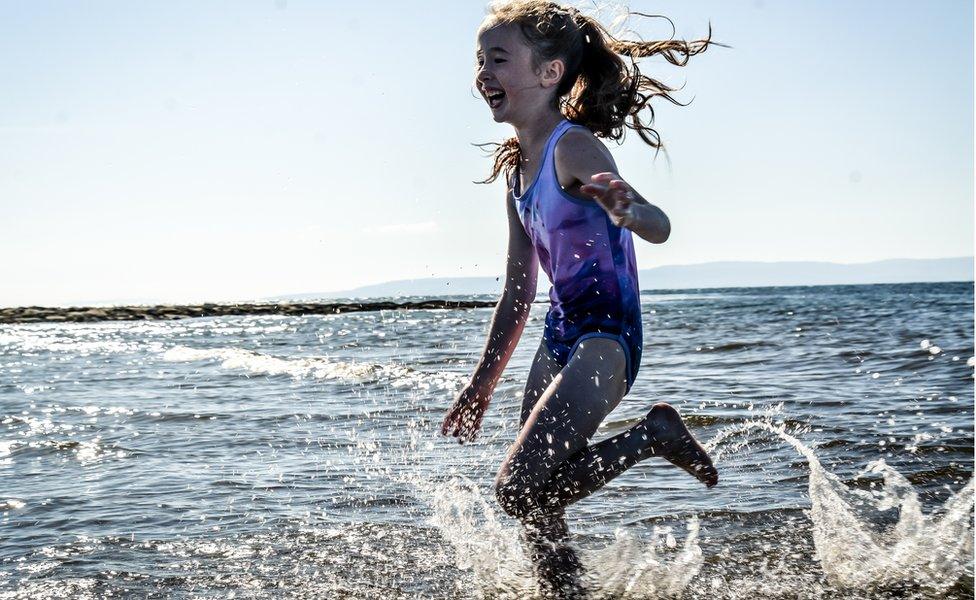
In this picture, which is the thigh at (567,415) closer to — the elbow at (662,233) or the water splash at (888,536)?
the elbow at (662,233)

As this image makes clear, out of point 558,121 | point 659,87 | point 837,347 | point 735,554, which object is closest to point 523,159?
point 558,121

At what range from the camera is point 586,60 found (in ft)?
10.6

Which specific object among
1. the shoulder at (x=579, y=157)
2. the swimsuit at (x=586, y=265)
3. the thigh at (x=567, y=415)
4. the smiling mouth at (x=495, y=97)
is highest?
the smiling mouth at (x=495, y=97)

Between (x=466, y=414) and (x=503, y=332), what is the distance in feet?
1.19

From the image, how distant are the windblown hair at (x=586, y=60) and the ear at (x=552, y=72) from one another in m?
0.02

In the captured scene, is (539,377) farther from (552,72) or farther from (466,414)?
(552,72)

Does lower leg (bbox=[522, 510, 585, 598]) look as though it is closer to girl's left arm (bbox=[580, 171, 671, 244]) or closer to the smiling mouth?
girl's left arm (bbox=[580, 171, 671, 244])

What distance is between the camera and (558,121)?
10.5 feet

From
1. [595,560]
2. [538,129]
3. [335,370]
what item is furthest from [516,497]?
[335,370]

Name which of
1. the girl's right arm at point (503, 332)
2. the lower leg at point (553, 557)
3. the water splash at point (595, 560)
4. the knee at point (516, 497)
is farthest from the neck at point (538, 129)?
the water splash at point (595, 560)

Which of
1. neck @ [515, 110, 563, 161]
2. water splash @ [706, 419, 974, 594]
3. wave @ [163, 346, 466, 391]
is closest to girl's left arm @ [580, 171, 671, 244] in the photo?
neck @ [515, 110, 563, 161]

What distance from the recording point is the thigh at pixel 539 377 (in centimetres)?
323

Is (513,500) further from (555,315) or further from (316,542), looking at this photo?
(316,542)

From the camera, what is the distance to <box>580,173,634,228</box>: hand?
2.52 metres
